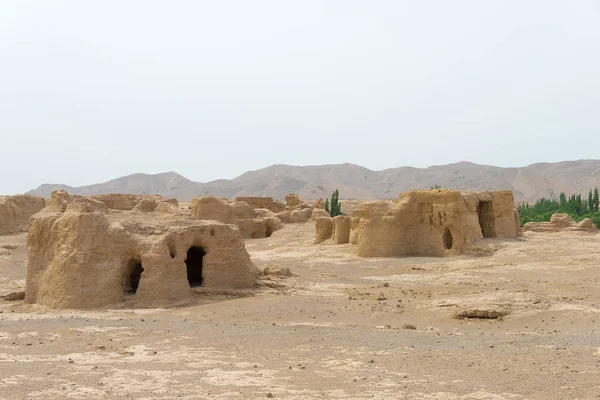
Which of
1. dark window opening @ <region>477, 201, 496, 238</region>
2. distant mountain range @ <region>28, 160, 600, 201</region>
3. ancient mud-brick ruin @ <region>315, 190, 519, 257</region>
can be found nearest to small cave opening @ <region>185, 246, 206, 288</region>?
ancient mud-brick ruin @ <region>315, 190, 519, 257</region>

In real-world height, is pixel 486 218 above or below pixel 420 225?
above

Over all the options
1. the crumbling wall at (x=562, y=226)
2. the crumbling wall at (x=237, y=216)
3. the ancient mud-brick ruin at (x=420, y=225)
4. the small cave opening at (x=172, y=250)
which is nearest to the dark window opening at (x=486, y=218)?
the ancient mud-brick ruin at (x=420, y=225)

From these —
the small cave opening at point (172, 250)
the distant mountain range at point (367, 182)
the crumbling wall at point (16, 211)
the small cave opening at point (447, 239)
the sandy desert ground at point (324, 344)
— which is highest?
the distant mountain range at point (367, 182)

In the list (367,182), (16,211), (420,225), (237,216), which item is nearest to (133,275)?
(420,225)

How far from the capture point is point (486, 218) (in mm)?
32750

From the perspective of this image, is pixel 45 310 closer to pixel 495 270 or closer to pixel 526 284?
pixel 526 284

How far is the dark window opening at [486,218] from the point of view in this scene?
32406mm

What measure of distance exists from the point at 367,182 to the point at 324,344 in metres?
158

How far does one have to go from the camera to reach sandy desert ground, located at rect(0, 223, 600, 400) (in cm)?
845

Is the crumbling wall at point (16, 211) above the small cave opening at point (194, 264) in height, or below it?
above

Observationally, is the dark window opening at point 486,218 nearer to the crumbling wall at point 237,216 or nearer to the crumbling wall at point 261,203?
the crumbling wall at point 237,216

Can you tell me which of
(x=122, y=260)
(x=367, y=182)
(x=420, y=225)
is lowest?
(x=122, y=260)

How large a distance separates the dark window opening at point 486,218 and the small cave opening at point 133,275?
67.0 ft

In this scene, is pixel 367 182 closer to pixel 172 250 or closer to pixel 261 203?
pixel 261 203
